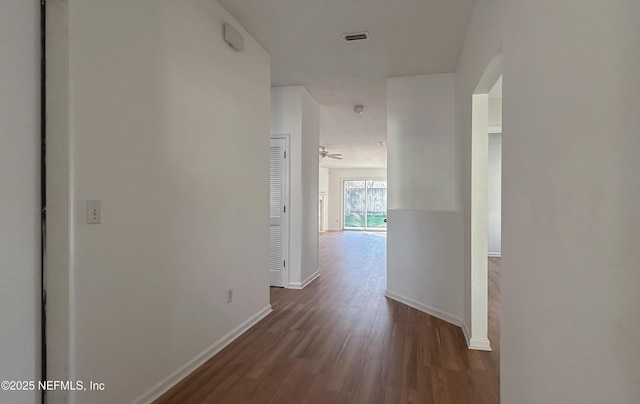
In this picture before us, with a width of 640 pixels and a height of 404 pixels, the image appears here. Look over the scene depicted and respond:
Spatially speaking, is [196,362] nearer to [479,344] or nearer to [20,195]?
[20,195]

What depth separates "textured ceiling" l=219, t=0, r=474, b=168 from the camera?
112 inches

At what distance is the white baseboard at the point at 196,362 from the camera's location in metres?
2.10

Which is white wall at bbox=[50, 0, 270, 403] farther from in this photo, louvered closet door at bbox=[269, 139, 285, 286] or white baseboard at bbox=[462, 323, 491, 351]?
white baseboard at bbox=[462, 323, 491, 351]

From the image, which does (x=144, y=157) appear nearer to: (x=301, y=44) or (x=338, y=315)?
(x=301, y=44)

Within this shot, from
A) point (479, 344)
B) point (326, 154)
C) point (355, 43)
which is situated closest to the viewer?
point (479, 344)

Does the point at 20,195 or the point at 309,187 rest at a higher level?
the point at 309,187

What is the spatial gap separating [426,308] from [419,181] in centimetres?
154

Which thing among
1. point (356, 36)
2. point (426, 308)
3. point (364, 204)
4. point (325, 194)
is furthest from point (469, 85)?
point (364, 204)

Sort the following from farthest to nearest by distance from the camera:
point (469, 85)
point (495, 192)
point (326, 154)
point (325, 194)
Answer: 1. point (325, 194)
2. point (326, 154)
3. point (495, 192)
4. point (469, 85)

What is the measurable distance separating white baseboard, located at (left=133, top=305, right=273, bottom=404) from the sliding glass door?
500 inches

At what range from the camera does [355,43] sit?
3.48 m

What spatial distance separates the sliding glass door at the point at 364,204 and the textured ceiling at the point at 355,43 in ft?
35.0

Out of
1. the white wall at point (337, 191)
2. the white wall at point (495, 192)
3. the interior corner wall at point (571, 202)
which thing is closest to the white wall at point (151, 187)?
the interior corner wall at point (571, 202)

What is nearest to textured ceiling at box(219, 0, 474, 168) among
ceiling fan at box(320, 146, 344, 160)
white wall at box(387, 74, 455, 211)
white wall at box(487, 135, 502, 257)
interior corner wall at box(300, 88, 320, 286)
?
white wall at box(387, 74, 455, 211)
